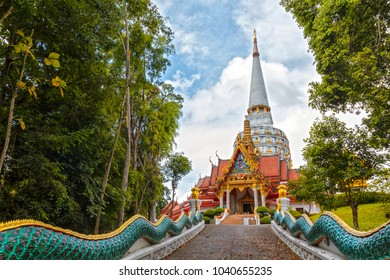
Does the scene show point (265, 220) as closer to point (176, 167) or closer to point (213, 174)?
point (176, 167)

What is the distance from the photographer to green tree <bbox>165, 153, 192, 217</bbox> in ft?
52.1

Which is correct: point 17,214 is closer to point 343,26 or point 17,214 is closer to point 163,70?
point 163,70

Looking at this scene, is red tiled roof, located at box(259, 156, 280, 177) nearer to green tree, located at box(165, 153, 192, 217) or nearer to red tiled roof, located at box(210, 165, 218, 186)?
red tiled roof, located at box(210, 165, 218, 186)

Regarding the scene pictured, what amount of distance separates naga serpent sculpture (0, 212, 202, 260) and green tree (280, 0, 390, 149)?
568cm

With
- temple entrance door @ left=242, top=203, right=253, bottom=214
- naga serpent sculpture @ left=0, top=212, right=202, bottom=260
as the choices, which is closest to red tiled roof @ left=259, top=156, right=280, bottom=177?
temple entrance door @ left=242, top=203, right=253, bottom=214

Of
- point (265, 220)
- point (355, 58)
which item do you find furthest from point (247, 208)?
point (355, 58)

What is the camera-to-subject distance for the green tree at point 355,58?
19.9 ft

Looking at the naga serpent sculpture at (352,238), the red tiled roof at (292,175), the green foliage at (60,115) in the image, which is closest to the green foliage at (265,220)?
the red tiled roof at (292,175)

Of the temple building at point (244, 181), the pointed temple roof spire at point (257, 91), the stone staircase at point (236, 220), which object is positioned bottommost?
the stone staircase at point (236, 220)

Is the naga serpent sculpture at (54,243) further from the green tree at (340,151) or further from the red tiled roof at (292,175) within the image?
the red tiled roof at (292,175)

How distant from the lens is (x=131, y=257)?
3.86 m

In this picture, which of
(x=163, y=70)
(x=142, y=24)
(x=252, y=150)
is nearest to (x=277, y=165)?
(x=252, y=150)

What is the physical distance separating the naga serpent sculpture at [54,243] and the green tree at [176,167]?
38.8ft

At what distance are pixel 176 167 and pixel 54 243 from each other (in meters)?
13.5
